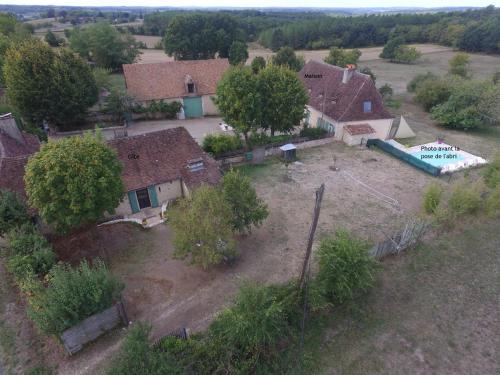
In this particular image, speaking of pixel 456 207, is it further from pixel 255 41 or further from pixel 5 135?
pixel 255 41

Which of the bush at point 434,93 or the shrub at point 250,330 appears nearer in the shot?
the shrub at point 250,330

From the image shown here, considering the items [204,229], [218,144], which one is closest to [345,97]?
[218,144]

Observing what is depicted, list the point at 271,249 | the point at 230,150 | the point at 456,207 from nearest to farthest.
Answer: the point at 271,249 < the point at 456,207 < the point at 230,150

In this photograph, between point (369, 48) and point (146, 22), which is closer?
point (369, 48)

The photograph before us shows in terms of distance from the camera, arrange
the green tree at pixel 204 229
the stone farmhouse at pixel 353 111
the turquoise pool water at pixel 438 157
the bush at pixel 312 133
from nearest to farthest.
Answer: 1. the green tree at pixel 204 229
2. the turquoise pool water at pixel 438 157
3. the stone farmhouse at pixel 353 111
4. the bush at pixel 312 133

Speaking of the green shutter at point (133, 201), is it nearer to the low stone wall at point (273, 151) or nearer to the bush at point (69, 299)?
the bush at point (69, 299)

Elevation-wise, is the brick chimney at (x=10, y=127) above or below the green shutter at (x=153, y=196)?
above

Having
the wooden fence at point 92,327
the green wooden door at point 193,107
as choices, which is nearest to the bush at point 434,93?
the green wooden door at point 193,107

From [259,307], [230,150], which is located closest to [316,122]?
[230,150]
